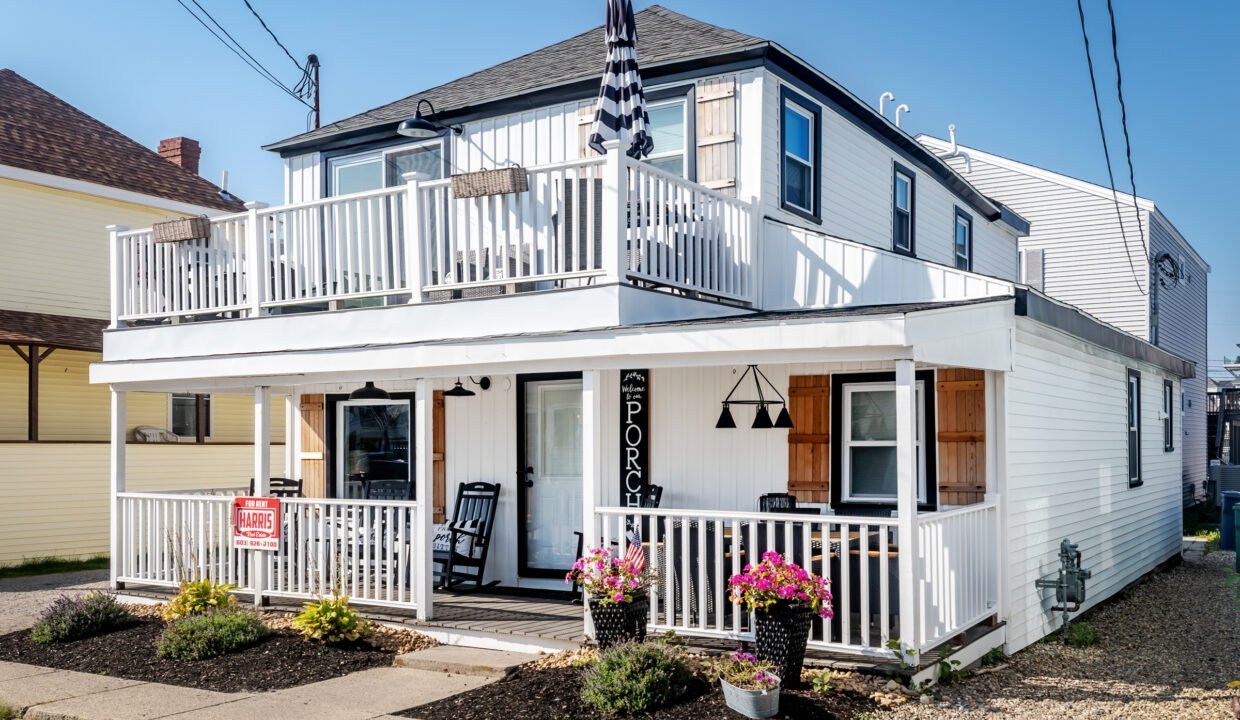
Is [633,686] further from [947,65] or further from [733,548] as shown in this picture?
[947,65]

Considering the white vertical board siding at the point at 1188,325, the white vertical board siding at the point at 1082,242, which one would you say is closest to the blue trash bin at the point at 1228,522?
the white vertical board siding at the point at 1082,242

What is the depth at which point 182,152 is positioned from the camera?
904 inches

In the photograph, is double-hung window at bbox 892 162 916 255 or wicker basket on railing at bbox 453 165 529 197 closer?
wicker basket on railing at bbox 453 165 529 197

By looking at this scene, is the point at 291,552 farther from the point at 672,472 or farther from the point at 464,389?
the point at 672,472

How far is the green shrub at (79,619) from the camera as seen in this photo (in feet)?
31.9

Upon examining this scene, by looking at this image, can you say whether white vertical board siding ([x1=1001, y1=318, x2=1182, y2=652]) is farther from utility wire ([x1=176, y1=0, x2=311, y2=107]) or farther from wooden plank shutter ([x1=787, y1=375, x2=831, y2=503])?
utility wire ([x1=176, y1=0, x2=311, y2=107])

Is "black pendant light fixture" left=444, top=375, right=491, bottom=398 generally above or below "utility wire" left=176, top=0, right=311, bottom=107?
below

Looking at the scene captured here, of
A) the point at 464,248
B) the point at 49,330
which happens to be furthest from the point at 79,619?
the point at 49,330

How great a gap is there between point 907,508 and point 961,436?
95.5 inches

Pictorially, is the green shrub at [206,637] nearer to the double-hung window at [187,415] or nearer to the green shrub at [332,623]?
the green shrub at [332,623]

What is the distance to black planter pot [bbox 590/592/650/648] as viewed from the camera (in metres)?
7.90

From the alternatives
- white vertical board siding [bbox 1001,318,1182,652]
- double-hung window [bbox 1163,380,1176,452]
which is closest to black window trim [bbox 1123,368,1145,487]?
white vertical board siding [bbox 1001,318,1182,652]

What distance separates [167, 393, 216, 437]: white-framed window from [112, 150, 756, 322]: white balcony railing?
26.9 feet

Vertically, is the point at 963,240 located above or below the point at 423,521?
above
